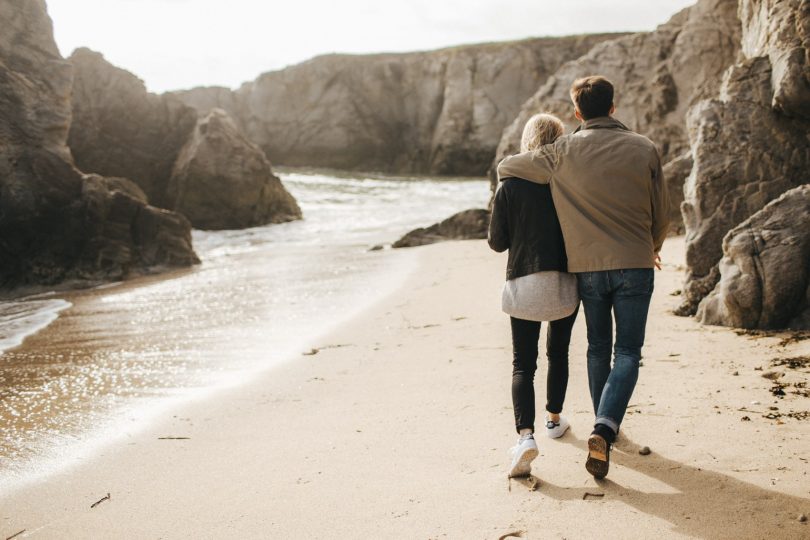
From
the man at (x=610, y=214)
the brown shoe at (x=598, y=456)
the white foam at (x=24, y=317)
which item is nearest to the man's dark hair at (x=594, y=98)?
the man at (x=610, y=214)

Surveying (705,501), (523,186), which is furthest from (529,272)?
(705,501)

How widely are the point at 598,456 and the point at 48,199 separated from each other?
1005cm

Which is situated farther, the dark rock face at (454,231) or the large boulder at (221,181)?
the large boulder at (221,181)

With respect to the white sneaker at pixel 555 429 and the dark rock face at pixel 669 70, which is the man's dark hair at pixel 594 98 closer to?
the white sneaker at pixel 555 429

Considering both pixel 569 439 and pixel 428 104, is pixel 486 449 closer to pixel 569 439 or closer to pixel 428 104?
pixel 569 439

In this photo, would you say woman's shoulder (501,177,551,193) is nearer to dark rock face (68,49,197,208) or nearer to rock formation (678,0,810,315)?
rock formation (678,0,810,315)

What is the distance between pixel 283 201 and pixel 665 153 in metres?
10.6

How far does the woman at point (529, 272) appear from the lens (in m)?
3.30

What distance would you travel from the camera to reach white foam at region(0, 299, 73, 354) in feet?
23.5

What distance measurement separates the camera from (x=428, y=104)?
5388cm

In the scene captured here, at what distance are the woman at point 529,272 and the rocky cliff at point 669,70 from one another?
35.8 feet

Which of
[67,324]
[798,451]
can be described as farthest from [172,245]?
[798,451]

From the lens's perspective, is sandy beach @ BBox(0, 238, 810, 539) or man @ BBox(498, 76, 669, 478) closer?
sandy beach @ BBox(0, 238, 810, 539)

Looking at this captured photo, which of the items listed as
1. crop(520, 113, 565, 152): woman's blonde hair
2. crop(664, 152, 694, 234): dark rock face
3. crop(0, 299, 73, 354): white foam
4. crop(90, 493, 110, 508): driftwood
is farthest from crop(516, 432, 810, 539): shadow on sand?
crop(664, 152, 694, 234): dark rock face
